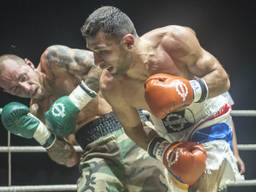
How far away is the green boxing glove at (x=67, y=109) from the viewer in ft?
7.26

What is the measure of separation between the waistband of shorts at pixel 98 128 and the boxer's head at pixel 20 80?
0.22 m

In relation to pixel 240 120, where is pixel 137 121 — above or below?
above

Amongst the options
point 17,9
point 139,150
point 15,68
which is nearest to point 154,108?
point 139,150

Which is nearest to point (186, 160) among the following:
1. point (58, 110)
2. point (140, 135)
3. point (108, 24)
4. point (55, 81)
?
point (140, 135)

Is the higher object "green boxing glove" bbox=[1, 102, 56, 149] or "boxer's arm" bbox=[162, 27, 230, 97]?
"boxer's arm" bbox=[162, 27, 230, 97]

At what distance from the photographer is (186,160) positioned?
1846mm

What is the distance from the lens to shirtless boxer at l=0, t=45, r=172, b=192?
7.57 ft

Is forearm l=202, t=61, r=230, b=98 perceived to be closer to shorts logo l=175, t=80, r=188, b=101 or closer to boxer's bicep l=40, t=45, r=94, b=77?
shorts logo l=175, t=80, r=188, b=101

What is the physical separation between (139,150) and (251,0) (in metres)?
2.69

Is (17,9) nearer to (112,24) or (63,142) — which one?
(63,142)

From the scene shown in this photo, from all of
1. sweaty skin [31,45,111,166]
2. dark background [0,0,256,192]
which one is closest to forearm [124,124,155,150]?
sweaty skin [31,45,111,166]

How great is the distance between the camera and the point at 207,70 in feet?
6.45

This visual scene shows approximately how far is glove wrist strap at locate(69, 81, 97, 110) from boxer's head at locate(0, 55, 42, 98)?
210 millimetres

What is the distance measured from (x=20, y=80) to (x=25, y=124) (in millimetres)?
186
